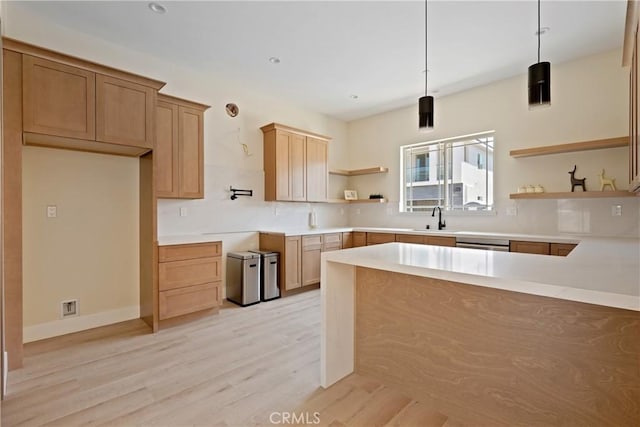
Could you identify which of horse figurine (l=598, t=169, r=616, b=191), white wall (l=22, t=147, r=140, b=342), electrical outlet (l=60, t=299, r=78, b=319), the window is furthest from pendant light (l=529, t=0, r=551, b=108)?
electrical outlet (l=60, t=299, r=78, b=319)

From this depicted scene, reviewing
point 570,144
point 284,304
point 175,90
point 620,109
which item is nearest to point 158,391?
point 284,304

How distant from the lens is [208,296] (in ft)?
10.9

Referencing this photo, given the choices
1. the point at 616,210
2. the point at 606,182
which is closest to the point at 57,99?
the point at 606,182

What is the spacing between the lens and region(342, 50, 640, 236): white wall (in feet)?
10.9

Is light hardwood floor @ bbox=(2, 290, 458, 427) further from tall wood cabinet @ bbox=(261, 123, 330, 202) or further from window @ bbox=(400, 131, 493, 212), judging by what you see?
window @ bbox=(400, 131, 493, 212)

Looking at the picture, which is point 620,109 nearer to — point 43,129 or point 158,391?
point 158,391

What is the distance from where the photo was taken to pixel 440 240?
157 inches

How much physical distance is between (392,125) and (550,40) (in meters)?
2.44

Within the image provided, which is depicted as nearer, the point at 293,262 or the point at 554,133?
the point at 554,133

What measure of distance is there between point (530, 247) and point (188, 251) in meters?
3.71

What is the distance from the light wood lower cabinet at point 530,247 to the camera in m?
3.28

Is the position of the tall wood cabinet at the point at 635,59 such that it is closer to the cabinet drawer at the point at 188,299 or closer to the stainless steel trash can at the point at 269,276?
the stainless steel trash can at the point at 269,276

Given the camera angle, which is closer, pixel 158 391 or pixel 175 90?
pixel 158 391

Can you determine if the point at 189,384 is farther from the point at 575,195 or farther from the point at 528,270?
the point at 575,195
